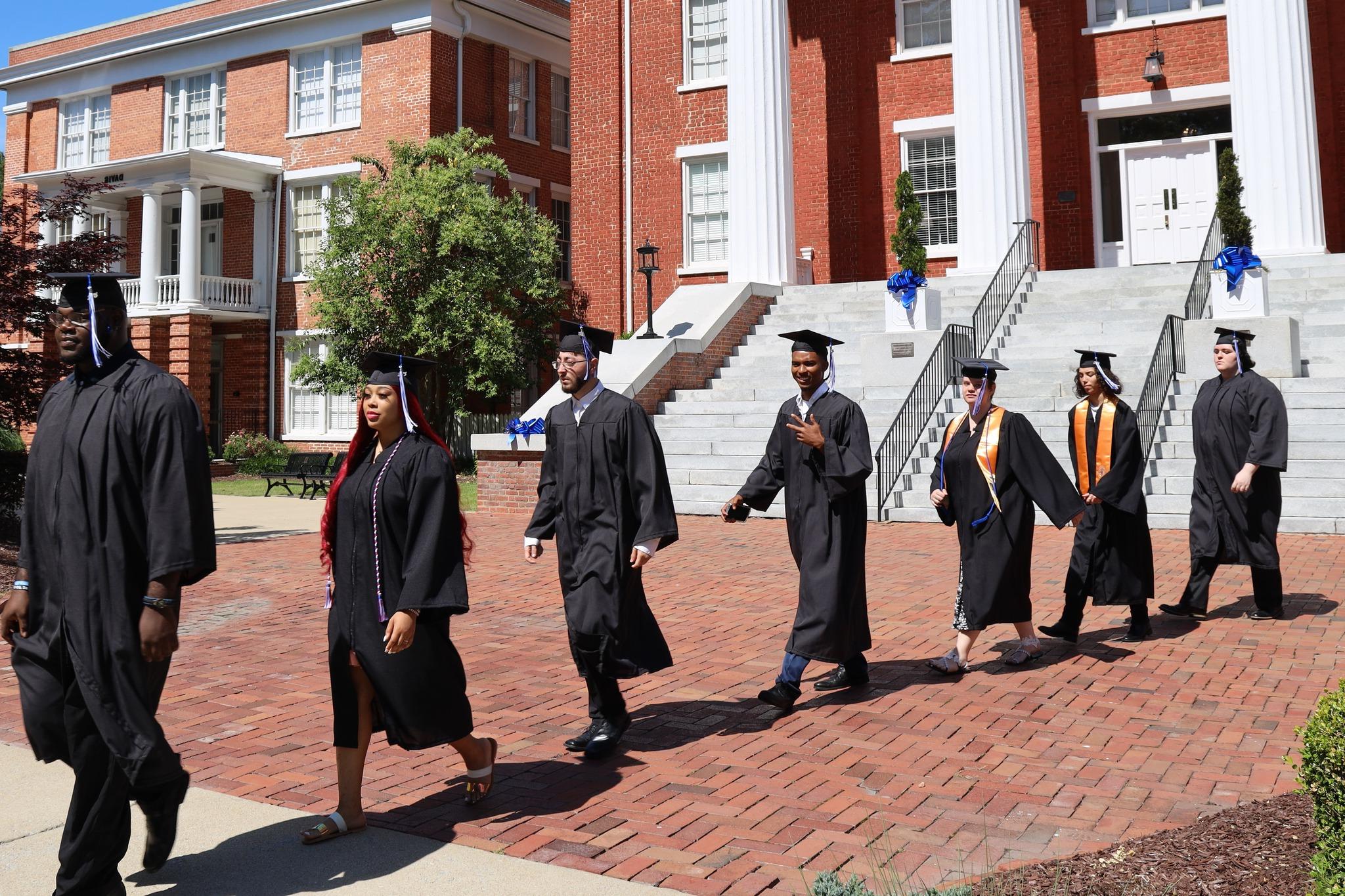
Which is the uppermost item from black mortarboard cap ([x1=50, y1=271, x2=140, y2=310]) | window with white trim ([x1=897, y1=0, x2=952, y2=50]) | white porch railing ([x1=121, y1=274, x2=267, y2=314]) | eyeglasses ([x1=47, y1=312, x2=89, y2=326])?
window with white trim ([x1=897, y1=0, x2=952, y2=50])

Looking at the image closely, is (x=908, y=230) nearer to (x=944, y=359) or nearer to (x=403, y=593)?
(x=944, y=359)

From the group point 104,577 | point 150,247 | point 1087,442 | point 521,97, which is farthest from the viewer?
Result: point 521,97

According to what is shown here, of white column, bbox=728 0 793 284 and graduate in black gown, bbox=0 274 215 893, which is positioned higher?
white column, bbox=728 0 793 284

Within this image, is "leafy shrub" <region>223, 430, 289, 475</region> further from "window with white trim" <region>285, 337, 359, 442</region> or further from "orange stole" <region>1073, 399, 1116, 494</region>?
"orange stole" <region>1073, 399, 1116, 494</region>

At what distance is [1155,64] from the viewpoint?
2252 centimetres

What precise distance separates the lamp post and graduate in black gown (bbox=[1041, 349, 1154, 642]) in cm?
Result: 1178

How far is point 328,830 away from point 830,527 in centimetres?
313

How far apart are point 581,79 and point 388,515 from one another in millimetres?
24535

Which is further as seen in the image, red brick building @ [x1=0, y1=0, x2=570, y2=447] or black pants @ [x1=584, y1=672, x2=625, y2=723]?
red brick building @ [x1=0, y1=0, x2=570, y2=447]

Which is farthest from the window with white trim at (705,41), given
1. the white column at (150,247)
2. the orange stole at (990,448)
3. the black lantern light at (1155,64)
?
the orange stole at (990,448)

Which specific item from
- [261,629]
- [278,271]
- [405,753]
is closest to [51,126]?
[278,271]

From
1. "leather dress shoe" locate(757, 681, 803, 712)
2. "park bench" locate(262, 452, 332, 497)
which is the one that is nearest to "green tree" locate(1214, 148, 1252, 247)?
"park bench" locate(262, 452, 332, 497)

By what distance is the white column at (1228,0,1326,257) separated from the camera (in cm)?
1983

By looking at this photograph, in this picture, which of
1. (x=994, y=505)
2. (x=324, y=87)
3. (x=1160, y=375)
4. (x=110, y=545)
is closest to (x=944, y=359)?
(x=1160, y=375)
